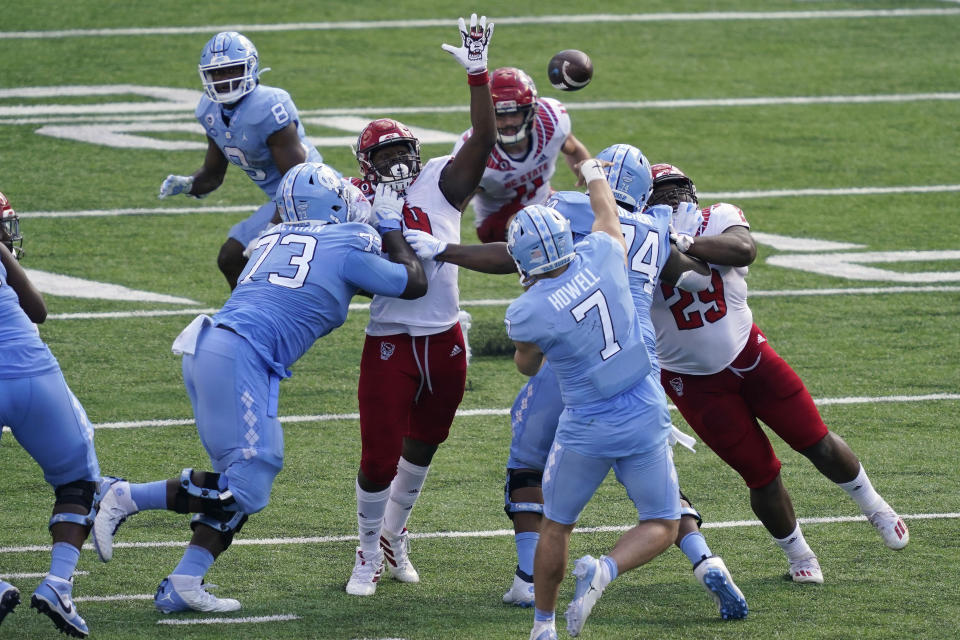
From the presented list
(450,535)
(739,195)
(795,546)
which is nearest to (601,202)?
(795,546)

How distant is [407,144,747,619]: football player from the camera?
18.2 ft

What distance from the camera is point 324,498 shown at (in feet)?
22.8

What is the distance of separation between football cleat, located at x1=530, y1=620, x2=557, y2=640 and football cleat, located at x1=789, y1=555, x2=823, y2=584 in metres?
1.32

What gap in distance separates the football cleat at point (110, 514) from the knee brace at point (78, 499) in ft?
0.17

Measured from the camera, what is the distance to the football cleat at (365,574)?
230 inches

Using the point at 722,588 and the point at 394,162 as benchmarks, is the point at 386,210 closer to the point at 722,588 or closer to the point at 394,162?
the point at 394,162

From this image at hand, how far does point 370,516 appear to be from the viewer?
5.89 metres

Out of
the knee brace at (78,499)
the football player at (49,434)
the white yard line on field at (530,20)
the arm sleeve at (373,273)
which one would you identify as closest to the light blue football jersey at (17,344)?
the football player at (49,434)

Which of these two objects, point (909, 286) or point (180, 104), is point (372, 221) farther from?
point (180, 104)

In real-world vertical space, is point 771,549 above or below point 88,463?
below

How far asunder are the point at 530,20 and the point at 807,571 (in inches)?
447

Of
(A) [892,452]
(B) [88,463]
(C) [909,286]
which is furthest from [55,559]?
(C) [909,286]

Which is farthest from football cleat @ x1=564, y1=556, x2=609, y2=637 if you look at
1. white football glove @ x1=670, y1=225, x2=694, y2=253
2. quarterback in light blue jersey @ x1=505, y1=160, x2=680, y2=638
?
white football glove @ x1=670, y1=225, x2=694, y2=253

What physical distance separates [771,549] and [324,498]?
2.16 metres
